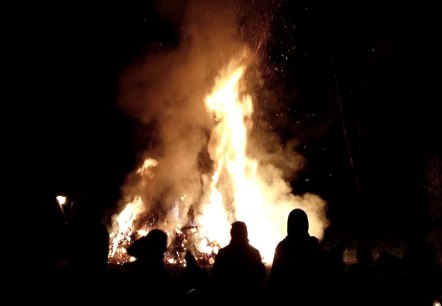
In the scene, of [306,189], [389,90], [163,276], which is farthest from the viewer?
[306,189]

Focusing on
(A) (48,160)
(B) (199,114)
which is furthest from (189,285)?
(A) (48,160)

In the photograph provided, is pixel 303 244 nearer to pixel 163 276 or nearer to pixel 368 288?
pixel 163 276

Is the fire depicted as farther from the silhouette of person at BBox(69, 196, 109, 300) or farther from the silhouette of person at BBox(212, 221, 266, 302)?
the silhouette of person at BBox(69, 196, 109, 300)

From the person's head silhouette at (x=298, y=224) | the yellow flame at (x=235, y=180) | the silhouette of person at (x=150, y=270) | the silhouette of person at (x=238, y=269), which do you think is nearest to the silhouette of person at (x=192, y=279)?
the silhouette of person at (x=238, y=269)

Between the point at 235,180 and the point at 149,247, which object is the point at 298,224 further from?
the point at 235,180

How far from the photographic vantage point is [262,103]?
16.2 metres

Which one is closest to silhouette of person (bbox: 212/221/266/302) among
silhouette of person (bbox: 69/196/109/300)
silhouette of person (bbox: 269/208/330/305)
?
silhouette of person (bbox: 269/208/330/305)

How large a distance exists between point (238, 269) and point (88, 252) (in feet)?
5.00

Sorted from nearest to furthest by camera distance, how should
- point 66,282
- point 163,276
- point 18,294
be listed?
point 163,276 < point 66,282 < point 18,294

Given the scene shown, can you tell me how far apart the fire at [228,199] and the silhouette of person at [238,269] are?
803cm

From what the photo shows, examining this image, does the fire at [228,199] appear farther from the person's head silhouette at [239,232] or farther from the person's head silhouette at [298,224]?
the person's head silhouette at [298,224]

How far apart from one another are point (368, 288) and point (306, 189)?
75.2 feet

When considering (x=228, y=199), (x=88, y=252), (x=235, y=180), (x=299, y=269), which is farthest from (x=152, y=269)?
(x=235, y=180)

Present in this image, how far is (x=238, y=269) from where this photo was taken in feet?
13.5
